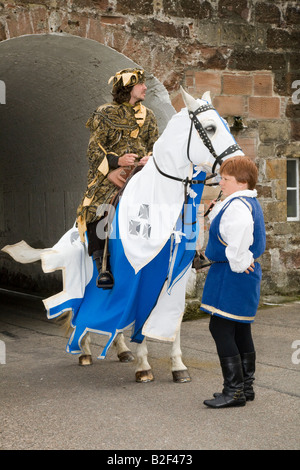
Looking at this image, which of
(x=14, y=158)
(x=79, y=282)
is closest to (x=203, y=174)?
(x=79, y=282)

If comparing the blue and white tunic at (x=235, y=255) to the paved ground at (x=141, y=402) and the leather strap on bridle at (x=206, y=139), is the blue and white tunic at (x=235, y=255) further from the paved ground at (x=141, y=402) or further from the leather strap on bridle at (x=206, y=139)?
the paved ground at (x=141, y=402)

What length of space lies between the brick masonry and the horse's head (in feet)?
9.74

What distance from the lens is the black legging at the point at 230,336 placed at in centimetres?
421

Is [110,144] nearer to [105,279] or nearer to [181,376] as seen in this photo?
[105,279]

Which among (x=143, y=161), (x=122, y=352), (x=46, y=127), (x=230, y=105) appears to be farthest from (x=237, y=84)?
(x=122, y=352)

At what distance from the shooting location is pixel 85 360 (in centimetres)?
574

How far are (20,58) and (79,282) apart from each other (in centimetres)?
322

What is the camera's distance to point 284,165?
8.51m

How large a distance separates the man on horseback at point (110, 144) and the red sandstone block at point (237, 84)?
9.52 ft

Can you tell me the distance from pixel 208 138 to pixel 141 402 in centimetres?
172

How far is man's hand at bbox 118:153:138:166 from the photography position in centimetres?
512

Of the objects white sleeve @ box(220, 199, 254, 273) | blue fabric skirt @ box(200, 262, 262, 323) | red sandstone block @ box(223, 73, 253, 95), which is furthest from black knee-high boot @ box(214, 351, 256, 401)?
red sandstone block @ box(223, 73, 253, 95)

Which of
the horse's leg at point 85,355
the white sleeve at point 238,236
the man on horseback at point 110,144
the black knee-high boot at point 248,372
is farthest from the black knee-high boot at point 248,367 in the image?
the horse's leg at point 85,355
